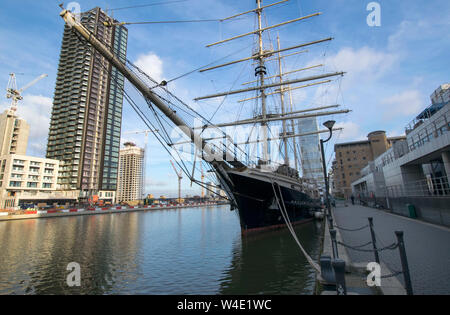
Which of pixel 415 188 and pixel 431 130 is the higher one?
pixel 431 130

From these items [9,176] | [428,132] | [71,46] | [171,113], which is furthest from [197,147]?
[71,46]

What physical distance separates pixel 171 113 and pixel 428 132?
20.2 meters

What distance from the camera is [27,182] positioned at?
5794cm

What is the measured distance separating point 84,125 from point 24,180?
21.8 m

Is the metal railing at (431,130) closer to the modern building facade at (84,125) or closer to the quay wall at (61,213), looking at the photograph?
the quay wall at (61,213)

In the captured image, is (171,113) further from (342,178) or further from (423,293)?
(342,178)

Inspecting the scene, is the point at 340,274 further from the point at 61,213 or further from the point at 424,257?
the point at 61,213

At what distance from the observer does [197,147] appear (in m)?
10.8

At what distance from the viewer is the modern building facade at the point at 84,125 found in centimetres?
6812

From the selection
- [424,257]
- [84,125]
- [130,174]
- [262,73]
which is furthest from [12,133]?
[424,257]

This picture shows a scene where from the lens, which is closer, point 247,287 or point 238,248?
point 247,287

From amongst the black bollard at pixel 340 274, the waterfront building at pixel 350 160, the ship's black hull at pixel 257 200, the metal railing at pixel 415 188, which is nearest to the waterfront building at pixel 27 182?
the ship's black hull at pixel 257 200

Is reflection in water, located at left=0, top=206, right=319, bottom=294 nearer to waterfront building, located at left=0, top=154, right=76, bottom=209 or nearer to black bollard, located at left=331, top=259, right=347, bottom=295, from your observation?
black bollard, located at left=331, top=259, right=347, bottom=295

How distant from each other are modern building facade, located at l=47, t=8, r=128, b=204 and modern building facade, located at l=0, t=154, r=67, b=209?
528 centimetres
